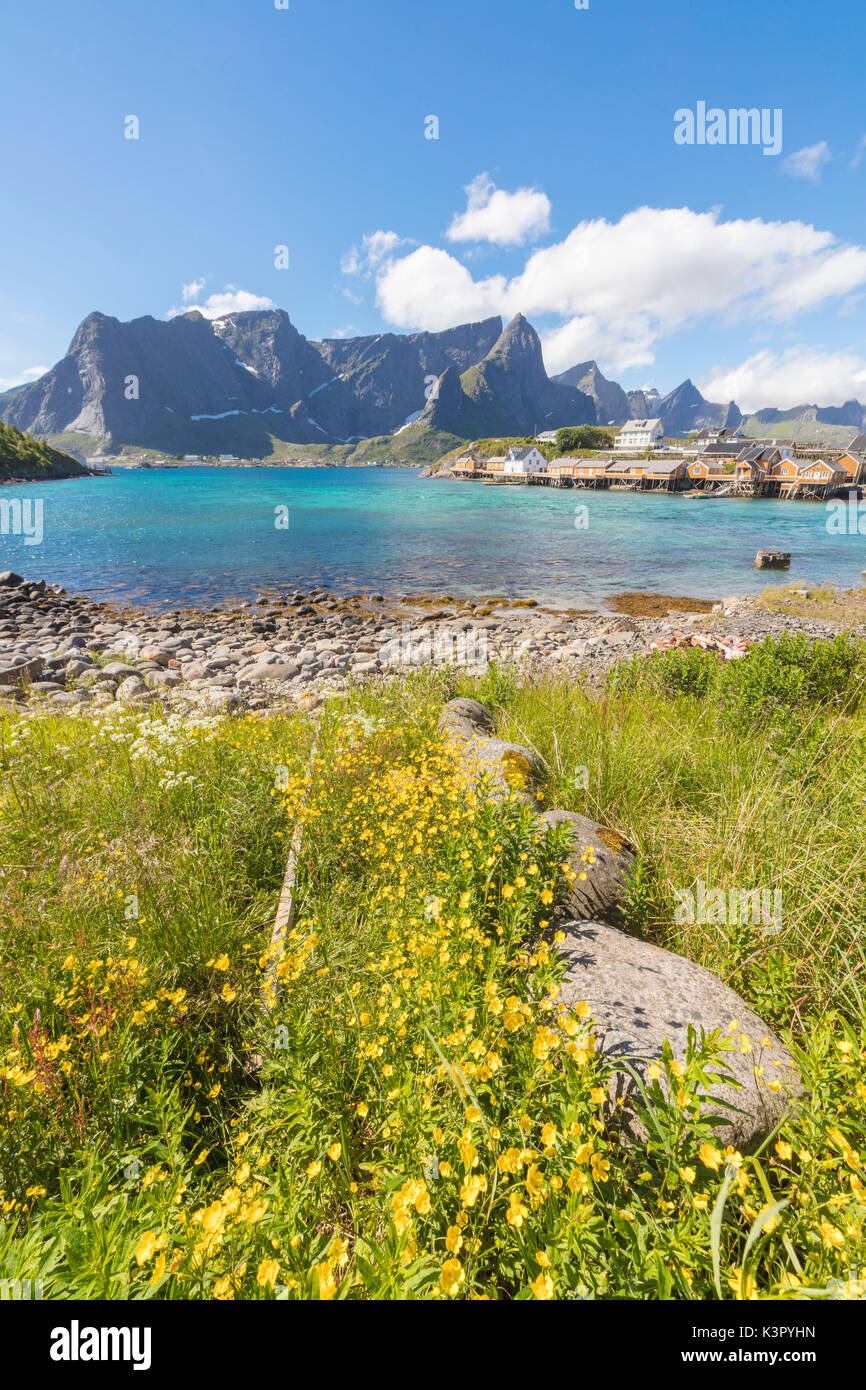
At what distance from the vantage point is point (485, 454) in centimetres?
15488

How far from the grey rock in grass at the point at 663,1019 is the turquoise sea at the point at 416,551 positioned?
2325 cm

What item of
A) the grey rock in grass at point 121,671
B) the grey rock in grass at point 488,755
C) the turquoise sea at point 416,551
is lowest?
the grey rock in grass at point 488,755

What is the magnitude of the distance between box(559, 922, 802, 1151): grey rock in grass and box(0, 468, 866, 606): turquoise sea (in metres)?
23.2

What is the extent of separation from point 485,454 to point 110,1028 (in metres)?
169

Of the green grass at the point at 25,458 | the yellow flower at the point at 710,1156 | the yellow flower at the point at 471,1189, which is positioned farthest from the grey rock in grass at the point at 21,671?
the green grass at the point at 25,458

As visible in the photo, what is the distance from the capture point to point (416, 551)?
125 ft

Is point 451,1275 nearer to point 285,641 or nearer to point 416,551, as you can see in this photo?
point 285,641

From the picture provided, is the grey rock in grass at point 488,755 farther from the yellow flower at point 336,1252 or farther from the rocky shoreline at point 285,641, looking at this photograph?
the rocky shoreline at point 285,641

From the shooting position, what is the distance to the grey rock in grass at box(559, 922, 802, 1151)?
267 centimetres

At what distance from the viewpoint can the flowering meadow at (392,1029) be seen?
185cm

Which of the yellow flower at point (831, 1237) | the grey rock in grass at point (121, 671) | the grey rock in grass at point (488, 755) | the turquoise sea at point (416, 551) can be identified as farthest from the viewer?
the turquoise sea at point (416, 551)

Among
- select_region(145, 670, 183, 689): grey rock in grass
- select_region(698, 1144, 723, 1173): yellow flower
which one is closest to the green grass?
select_region(145, 670, 183, 689): grey rock in grass
